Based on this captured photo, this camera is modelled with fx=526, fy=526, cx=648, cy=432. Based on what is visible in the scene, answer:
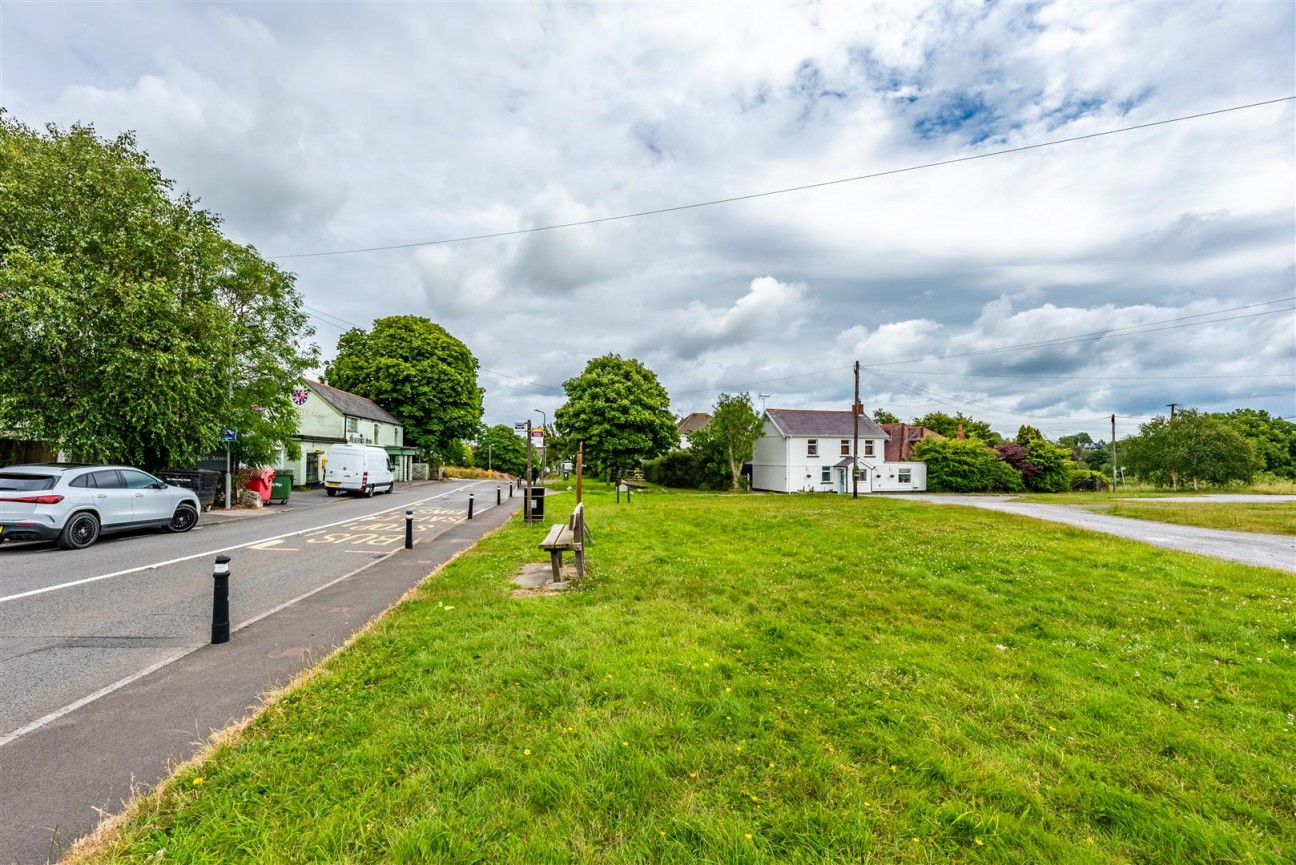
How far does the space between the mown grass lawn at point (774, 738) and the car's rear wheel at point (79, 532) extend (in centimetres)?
945

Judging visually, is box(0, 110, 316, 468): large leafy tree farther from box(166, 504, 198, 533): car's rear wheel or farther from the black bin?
the black bin

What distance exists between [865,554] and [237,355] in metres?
21.9

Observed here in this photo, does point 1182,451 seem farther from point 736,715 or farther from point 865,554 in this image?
point 736,715

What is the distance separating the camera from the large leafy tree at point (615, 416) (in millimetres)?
36594

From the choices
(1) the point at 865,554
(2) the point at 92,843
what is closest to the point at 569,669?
(2) the point at 92,843

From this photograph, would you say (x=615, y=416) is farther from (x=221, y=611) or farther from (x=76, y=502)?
(x=221, y=611)

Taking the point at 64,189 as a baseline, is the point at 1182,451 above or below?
below

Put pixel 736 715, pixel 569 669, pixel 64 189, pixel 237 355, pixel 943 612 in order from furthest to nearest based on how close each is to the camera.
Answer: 1. pixel 237 355
2. pixel 64 189
3. pixel 943 612
4. pixel 569 669
5. pixel 736 715

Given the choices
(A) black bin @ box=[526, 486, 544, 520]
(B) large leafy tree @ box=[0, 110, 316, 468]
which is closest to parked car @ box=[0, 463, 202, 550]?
(B) large leafy tree @ box=[0, 110, 316, 468]

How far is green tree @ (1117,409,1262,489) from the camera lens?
43.1 metres

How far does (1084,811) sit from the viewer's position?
2.88 meters

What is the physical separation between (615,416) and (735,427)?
10592mm

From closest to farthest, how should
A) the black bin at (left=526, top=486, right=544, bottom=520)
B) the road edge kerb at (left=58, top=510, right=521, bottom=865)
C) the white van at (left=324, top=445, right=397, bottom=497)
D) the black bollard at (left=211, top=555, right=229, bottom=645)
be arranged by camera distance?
the road edge kerb at (left=58, top=510, right=521, bottom=865) → the black bollard at (left=211, top=555, right=229, bottom=645) → the black bin at (left=526, top=486, right=544, bottom=520) → the white van at (left=324, top=445, right=397, bottom=497)

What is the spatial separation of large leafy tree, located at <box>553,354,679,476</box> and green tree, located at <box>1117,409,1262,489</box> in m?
42.6
